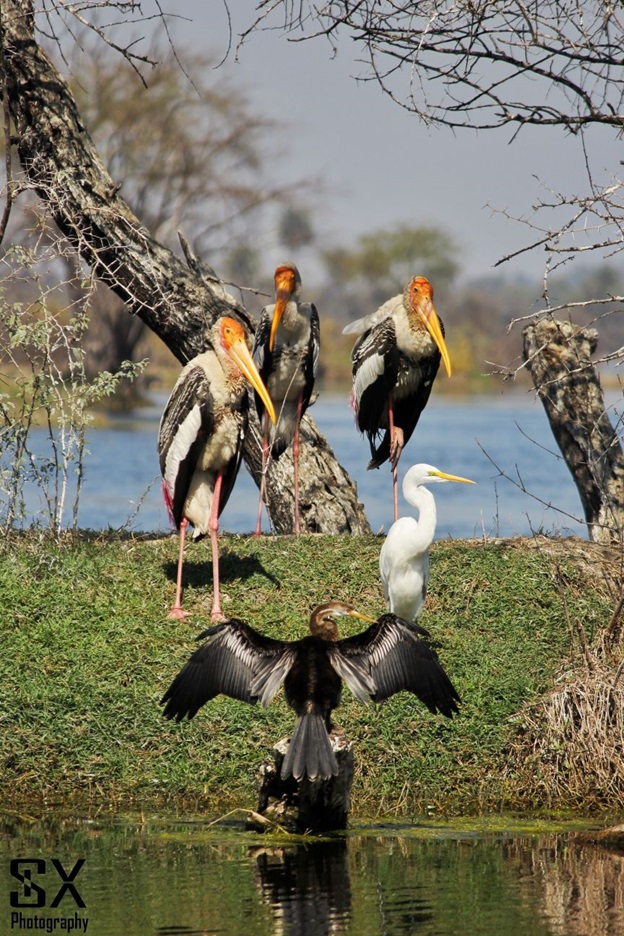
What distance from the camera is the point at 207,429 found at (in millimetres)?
6840

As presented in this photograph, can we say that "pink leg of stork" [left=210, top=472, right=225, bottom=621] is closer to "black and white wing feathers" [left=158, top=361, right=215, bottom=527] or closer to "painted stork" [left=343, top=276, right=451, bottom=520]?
"black and white wing feathers" [left=158, top=361, right=215, bottom=527]

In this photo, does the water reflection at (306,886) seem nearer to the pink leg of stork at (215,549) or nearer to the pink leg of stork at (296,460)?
the pink leg of stork at (215,549)

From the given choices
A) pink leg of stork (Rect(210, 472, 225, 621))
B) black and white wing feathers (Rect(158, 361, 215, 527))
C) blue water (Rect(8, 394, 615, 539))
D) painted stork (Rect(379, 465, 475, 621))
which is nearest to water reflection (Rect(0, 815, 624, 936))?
painted stork (Rect(379, 465, 475, 621))

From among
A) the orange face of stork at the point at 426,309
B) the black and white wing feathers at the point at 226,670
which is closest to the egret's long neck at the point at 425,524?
the black and white wing feathers at the point at 226,670

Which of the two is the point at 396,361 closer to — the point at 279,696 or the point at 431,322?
the point at 431,322

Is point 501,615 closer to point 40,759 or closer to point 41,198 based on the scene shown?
point 40,759

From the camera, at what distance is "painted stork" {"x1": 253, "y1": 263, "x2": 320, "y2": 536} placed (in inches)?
334

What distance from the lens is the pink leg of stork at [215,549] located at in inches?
264

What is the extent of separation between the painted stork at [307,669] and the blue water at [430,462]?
313cm

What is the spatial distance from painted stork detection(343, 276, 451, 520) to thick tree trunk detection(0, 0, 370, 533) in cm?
45

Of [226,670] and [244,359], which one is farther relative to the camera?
[244,359]

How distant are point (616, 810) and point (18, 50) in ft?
19.1

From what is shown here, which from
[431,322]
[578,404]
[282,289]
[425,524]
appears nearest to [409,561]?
[425,524]

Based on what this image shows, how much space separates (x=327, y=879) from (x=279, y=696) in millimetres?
1709
